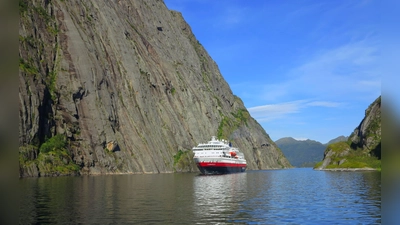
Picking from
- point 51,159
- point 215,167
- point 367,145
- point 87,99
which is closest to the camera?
point 51,159

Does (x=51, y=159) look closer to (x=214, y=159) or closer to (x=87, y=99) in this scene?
(x=87, y=99)

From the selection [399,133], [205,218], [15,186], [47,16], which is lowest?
[205,218]

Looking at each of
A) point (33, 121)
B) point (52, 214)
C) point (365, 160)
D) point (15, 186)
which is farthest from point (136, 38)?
point (15, 186)

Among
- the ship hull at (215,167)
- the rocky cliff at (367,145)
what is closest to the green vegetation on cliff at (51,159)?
the ship hull at (215,167)

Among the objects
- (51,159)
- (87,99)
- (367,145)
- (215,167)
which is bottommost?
(215,167)

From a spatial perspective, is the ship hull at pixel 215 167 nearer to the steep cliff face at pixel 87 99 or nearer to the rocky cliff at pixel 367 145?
the steep cliff face at pixel 87 99

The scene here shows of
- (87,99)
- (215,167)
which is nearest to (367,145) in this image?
(215,167)

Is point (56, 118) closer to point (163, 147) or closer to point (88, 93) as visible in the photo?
point (88, 93)

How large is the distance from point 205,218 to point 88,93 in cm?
11894

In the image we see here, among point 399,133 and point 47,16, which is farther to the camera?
point 47,16

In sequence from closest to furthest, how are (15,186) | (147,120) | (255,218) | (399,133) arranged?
(399,133)
(15,186)
(255,218)
(147,120)

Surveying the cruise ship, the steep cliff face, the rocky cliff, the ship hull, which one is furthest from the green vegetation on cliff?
the rocky cliff

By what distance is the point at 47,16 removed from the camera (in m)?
147

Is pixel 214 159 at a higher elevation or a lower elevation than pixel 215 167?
higher
